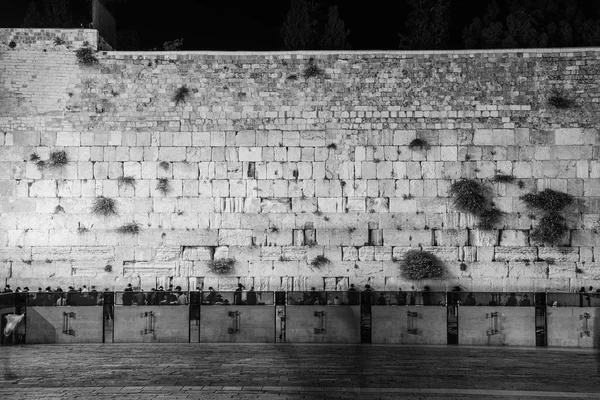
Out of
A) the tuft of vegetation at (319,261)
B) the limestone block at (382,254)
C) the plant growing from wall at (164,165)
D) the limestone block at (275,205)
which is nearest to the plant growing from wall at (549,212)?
the limestone block at (382,254)

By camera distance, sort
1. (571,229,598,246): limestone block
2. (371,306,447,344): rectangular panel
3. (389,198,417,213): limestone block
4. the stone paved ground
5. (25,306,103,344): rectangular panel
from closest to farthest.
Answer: the stone paved ground → (25,306,103,344): rectangular panel → (371,306,447,344): rectangular panel → (571,229,598,246): limestone block → (389,198,417,213): limestone block

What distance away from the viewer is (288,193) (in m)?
17.9

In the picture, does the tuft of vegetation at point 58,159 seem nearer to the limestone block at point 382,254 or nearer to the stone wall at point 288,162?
the stone wall at point 288,162

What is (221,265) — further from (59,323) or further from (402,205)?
(402,205)

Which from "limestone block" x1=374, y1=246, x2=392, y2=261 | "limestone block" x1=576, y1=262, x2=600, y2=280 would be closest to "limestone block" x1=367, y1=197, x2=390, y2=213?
"limestone block" x1=374, y1=246, x2=392, y2=261

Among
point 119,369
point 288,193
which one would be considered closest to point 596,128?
point 288,193

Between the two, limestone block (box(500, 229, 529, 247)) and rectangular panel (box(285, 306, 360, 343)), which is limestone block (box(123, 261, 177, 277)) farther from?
limestone block (box(500, 229, 529, 247))

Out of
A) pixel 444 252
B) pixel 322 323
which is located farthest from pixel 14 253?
pixel 444 252

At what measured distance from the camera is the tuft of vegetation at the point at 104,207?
17922mm

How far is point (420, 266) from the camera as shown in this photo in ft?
57.5

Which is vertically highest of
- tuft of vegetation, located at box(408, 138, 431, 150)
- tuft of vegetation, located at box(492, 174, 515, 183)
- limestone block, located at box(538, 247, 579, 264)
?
tuft of vegetation, located at box(408, 138, 431, 150)

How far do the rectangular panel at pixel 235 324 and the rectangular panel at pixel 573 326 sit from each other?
5.66m

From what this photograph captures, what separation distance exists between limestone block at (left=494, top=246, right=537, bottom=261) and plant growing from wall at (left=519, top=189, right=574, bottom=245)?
329mm

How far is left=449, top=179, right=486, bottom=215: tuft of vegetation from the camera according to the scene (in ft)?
58.1
